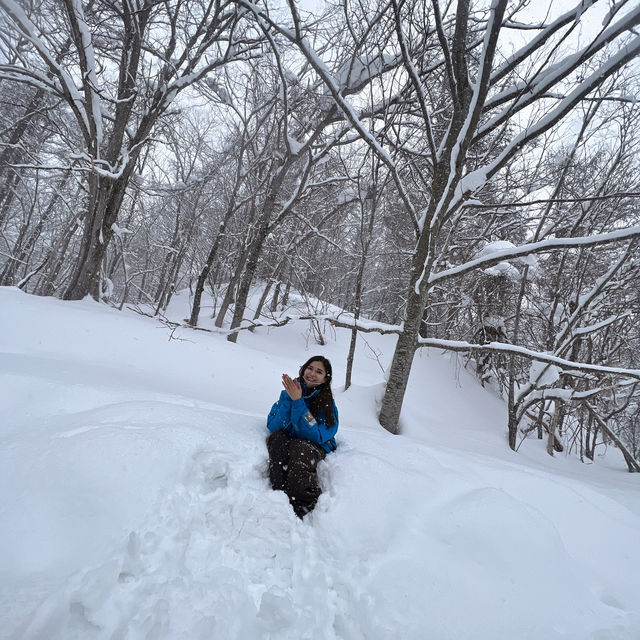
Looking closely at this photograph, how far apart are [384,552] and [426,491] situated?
525 millimetres

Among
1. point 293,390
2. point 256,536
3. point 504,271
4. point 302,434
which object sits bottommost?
point 256,536

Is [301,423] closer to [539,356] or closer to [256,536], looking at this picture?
[256,536]

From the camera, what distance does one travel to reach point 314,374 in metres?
2.79

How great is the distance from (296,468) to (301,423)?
385mm

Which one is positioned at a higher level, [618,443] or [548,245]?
[548,245]

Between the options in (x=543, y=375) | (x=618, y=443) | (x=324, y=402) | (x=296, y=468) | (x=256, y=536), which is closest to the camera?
(x=256, y=536)

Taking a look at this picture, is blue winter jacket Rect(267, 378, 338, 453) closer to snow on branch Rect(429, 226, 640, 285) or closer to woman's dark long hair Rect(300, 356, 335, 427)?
woman's dark long hair Rect(300, 356, 335, 427)

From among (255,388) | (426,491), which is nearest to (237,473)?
(426,491)

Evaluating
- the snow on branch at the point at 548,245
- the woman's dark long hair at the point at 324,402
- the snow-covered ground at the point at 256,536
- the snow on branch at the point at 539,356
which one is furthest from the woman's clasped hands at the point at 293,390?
the snow on branch at the point at 548,245

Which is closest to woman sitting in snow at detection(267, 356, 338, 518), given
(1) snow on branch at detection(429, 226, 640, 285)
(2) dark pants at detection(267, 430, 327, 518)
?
(2) dark pants at detection(267, 430, 327, 518)

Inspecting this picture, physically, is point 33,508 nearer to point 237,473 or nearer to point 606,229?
point 237,473

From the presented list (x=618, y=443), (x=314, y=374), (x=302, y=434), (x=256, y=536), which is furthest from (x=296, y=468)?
(x=618, y=443)

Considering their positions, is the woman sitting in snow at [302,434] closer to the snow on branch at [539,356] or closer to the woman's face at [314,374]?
the woman's face at [314,374]

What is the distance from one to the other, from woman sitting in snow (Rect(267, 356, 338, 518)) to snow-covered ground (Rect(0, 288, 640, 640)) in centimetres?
10
